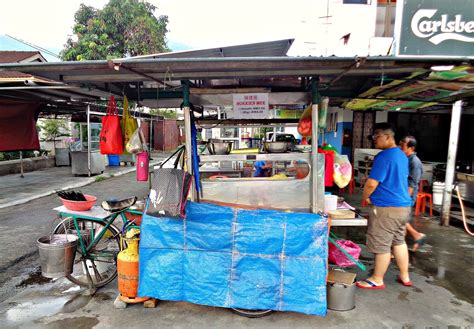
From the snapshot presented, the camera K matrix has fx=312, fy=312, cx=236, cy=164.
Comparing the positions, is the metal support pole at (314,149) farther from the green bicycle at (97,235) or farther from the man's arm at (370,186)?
the green bicycle at (97,235)

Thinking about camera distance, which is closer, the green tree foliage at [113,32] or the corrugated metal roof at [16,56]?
the corrugated metal roof at [16,56]

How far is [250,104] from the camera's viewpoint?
3545 millimetres

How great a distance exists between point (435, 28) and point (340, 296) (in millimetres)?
2722

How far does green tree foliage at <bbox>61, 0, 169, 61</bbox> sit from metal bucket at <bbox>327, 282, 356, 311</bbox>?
17.8m

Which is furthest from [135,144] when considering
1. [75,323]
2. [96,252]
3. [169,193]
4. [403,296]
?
[403,296]

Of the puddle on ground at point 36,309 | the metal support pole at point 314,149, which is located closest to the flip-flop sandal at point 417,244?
A: the metal support pole at point 314,149

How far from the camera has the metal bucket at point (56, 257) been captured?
327 cm

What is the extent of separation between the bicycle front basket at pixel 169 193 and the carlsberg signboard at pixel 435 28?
2.24 m

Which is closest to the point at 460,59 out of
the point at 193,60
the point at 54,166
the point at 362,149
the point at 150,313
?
the point at 193,60

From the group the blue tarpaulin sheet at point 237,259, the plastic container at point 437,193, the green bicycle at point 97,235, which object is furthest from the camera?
the plastic container at point 437,193

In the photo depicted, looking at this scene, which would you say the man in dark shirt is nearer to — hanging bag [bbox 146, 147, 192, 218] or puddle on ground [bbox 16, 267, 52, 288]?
hanging bag [bbox 146, 147, 192, 218]

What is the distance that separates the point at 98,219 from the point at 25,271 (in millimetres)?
1591

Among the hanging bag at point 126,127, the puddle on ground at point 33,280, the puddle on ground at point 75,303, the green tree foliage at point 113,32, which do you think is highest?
the green tree foliage at point 113,32

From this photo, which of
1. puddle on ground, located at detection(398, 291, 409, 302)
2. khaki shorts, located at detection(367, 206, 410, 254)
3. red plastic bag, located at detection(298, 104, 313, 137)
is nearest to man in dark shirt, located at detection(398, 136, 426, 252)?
khaki shorts, located at detection(367, 206, 410, 254)
